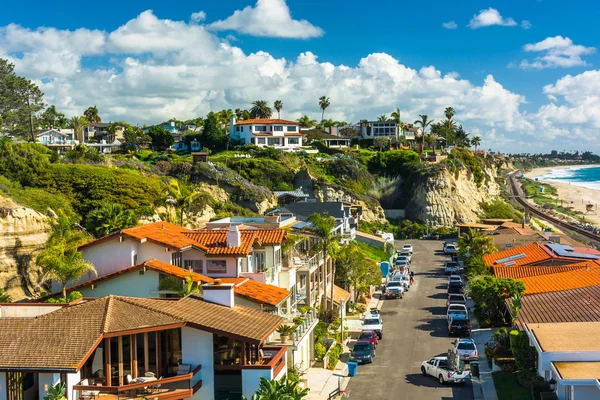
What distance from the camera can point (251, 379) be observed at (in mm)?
21469

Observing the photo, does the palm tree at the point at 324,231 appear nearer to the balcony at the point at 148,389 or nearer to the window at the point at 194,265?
the window at the point at 194,265

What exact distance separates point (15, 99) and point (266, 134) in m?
46.4

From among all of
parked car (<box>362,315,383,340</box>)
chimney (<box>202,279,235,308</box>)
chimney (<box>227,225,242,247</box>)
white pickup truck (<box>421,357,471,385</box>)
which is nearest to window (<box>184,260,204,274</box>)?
chimney (<box>227,225,242,247</box>)

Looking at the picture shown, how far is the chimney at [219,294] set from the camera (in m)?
23.9

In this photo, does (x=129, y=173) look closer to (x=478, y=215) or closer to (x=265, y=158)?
(x=265, y=158)

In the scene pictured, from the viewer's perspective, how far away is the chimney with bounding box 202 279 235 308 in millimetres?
23938

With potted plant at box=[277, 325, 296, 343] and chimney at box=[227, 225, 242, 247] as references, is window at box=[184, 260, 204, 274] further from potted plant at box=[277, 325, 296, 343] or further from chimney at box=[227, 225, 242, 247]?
potted plant at box=[277, 325, 296, 343]

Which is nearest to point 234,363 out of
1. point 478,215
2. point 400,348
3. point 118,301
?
point 118,301

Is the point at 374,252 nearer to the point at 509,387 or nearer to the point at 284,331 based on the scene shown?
the point at 509,387

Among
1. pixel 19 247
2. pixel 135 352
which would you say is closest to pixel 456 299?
pixel 19 247

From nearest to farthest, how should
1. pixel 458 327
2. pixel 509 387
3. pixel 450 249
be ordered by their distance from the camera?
pixel 509 387
pixel 458 327
pixel 450 249

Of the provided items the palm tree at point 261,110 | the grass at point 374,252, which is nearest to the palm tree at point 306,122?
the palm tree at point 261,110

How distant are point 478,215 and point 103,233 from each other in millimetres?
83533

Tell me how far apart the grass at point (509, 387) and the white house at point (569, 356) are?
1160mm
